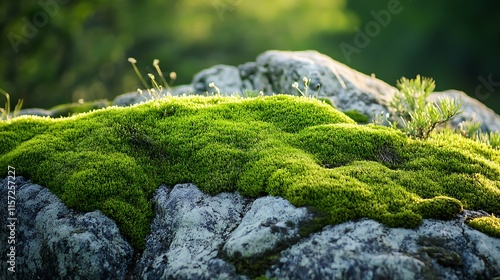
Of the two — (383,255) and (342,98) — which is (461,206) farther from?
(342,98)

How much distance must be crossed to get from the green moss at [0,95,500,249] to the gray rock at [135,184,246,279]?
0.62 feet

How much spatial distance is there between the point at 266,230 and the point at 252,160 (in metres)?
1.53

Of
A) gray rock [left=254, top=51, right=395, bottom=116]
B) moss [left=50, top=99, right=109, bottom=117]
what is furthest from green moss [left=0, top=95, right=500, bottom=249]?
moss [left=50, top=99, right=109, bottom=117]

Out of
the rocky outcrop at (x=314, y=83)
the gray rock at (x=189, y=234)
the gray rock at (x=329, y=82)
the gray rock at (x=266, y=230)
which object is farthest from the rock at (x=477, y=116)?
the gray rock at (x=189, y=234)

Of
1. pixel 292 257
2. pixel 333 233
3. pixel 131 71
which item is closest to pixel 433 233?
pixel 333 233

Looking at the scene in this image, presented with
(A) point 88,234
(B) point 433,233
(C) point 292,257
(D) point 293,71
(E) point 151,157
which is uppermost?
(D) point 293,71

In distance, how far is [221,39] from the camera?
117ft

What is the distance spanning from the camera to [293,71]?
11688 millimetres

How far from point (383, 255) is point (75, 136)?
5150 millimetres

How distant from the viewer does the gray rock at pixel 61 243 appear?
17.2 ft

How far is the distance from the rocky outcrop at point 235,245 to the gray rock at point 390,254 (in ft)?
0.03

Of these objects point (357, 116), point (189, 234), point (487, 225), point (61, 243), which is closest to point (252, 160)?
point (189, 234)

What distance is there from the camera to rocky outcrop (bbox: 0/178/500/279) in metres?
4.55

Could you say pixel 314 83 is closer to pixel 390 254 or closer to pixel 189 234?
pixel 189 234
